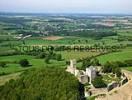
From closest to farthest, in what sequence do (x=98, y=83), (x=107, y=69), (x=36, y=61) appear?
1. (x=98, y=83)
2. (x=107, y=69)
3. (x=36, y=61)

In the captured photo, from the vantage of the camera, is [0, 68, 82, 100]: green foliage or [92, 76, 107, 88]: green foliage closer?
[0, 68, 82, 100]: green foliage

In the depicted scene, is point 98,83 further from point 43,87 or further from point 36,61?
point 36,61

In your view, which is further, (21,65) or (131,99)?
(21,65)

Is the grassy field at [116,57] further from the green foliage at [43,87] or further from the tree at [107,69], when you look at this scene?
the green foliage at [43,87]

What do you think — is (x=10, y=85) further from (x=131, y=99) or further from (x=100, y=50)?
(x=100, y=50)

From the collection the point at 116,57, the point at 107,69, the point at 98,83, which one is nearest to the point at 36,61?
the point at 116,57

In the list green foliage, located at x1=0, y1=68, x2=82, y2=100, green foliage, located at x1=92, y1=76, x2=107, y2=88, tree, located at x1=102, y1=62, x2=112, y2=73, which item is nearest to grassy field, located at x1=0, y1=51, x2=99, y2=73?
tree, located at x1=102, y1=62, x2=112, y2=73

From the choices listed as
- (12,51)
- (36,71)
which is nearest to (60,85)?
(36,71)

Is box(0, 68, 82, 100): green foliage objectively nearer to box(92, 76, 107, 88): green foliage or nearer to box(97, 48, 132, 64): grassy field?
box(92, 76, 107, 88): green foliage

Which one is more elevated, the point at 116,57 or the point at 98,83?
the point at 98,83
